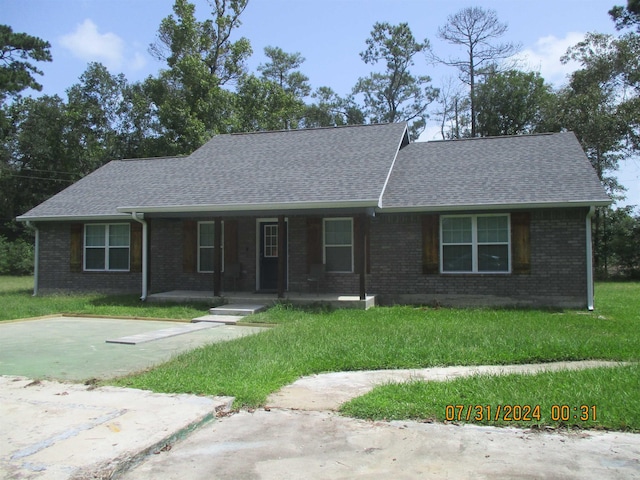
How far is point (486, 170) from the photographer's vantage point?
48.1ft

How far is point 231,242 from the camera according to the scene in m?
15.1

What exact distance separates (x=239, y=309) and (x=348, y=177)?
4.29 meters

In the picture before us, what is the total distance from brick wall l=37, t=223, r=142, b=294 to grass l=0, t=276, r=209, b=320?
888mm

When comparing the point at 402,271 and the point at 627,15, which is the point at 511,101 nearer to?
the point at 627,15

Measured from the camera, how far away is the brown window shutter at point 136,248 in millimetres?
16203

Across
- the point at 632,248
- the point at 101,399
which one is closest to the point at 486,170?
the point at 101,399

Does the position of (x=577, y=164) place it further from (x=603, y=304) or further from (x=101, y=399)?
(x=101, y=399)

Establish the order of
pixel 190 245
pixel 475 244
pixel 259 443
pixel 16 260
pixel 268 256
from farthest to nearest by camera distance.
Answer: pixel 16 260 → pixel 190 245 → pixel 268 256 → pixel 475 244 → pixel 259 443

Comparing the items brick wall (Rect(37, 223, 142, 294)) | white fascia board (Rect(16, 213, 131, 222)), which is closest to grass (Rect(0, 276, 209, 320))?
brick wall (Rect(37, 223, 142, 294))

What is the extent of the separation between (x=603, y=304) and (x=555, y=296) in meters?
1.94

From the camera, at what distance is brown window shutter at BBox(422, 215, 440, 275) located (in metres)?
13.6

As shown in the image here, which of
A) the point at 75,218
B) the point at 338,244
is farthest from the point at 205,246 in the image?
the point at 75,218

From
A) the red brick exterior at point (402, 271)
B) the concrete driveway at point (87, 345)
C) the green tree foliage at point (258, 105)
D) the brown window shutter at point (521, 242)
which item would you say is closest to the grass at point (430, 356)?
the concrete driveway at point (87, 345)

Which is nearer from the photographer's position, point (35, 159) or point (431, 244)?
point (431, 244)
